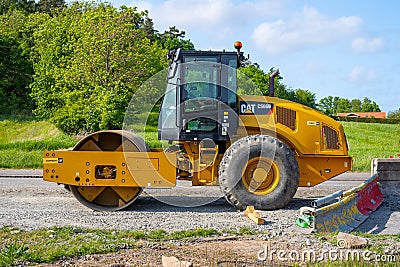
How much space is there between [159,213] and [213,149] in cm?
165

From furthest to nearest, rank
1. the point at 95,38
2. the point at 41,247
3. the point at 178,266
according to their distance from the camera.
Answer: the point at 95,38, the point at 41,247, the point at 178,266

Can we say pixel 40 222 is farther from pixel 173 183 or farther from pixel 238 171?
pixel 238 171

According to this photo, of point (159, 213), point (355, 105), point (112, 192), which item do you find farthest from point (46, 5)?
point (355, 105)

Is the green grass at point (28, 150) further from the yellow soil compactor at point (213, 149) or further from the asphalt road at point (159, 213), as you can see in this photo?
the yellow soil compactor at point (213, 149)

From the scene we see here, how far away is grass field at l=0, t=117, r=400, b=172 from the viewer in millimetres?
21000

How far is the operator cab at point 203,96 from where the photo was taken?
10133 millimetres

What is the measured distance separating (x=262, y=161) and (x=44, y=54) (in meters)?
41.6

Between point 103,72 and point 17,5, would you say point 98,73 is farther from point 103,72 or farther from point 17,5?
point 17,5

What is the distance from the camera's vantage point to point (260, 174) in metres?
10.1

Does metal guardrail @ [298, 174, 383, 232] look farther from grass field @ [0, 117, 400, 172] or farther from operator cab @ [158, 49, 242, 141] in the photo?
grass field @ [0, 117, 400, 172]

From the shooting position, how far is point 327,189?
14.3 metres

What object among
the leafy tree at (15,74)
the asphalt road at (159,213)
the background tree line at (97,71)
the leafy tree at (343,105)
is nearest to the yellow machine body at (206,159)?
A: the asphalt road at (159,213)

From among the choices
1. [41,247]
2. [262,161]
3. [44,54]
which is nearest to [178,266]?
[41,247]

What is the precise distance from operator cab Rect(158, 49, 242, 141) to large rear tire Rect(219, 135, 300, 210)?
540 mm
